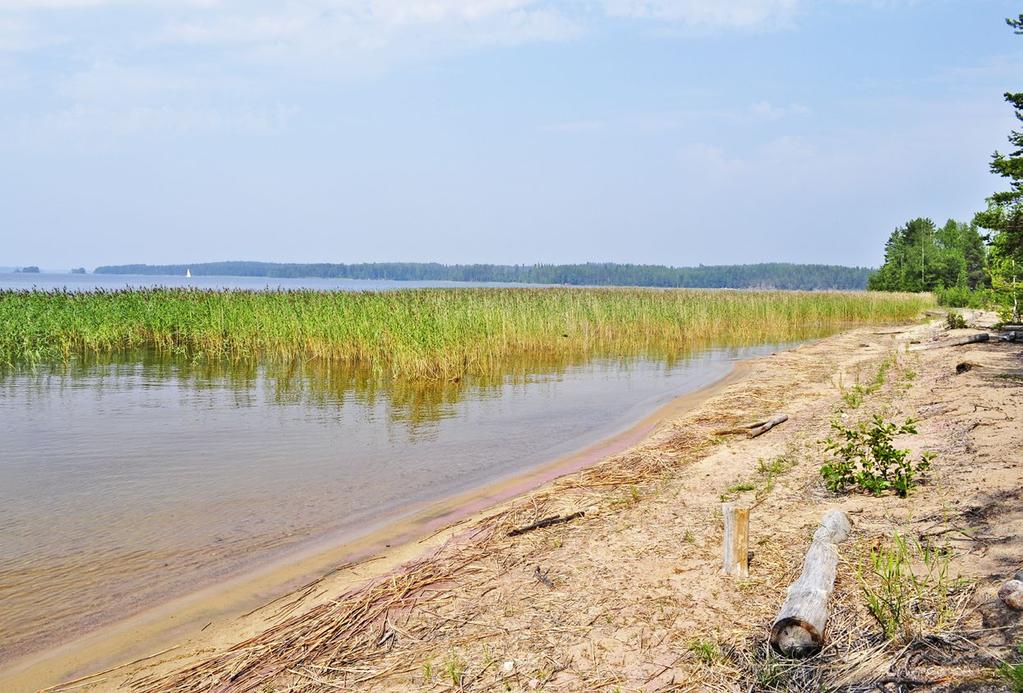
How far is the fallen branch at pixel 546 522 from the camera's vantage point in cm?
652

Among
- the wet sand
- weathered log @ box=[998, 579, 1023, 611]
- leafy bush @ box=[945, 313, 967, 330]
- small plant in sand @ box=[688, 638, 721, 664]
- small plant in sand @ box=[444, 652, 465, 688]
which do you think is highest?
leafy bush @ box=[945, 313, 967, 330]

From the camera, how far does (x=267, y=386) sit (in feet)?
53.0

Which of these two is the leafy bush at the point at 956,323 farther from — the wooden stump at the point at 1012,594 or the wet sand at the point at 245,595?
the wooden stump at the point at 1012,594

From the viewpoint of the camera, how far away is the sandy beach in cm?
394

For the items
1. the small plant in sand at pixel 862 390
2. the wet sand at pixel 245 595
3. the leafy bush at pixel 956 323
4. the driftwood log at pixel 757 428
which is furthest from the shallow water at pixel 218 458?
the leafy bush at pixel 956 323

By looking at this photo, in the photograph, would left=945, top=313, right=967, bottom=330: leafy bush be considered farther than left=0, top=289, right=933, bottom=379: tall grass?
Yes

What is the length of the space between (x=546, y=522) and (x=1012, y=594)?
3.65 metres

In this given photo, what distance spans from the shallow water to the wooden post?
3.86 meters

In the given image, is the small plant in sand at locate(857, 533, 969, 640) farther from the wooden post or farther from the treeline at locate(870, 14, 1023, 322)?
the treeline at locate(870, 14, 1023, 322)

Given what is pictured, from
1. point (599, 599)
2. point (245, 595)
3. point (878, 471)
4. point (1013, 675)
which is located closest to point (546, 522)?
point (599, 599)

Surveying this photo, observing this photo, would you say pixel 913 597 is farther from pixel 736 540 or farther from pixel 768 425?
pixel 768 425

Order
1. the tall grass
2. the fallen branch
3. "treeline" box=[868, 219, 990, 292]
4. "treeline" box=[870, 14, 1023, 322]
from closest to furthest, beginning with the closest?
the fallen branch < the tall grass < "treeline" box=[870, 14, 1023, 322] < "treeline" box=[868, 219, 990, 292]

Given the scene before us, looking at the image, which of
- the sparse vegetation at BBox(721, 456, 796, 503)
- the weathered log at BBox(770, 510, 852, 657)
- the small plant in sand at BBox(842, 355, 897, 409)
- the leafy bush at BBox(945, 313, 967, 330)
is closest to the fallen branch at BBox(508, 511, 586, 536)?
the sparse vegetation at BBox(721, 456, 796, 503)

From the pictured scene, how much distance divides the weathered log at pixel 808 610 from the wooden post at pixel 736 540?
440 millimetres
